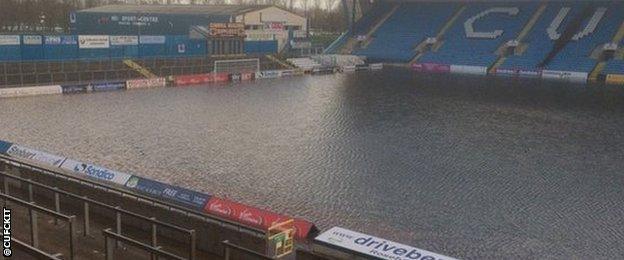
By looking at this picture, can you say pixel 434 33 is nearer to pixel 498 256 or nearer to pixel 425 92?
pixel 425 92

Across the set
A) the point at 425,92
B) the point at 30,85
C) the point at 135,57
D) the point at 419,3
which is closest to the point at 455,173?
the point at 425,92

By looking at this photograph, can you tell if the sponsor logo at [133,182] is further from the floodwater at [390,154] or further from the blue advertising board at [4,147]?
the blue advertising board at [4,147]

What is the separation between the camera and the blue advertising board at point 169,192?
1812cm

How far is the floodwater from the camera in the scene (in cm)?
1966

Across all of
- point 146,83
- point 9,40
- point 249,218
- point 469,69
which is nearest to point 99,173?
point 249,218

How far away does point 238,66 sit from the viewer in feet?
220

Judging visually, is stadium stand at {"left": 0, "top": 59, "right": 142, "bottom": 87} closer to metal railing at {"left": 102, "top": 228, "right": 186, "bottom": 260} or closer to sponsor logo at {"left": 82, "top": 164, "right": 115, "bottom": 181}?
sponsor logo at {"left": 82, "top": 164, "right": 115, "bottom": 181}

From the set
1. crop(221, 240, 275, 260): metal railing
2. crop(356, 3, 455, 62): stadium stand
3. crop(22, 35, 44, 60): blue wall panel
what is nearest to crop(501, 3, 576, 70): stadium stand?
crop(356, 3, 455, 62): stadium stand

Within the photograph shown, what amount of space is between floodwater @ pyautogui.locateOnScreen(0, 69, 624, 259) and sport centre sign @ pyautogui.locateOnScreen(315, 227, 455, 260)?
3719mm

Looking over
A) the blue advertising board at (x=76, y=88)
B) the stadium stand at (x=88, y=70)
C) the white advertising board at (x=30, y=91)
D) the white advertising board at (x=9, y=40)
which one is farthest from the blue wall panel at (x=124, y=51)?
the white advertising board at (x=30, y=91)

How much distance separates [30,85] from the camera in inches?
1976

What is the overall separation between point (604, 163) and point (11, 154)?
26455 millimetres

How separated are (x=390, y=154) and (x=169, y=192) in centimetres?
1342

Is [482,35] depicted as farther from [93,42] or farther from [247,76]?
[93,42]
